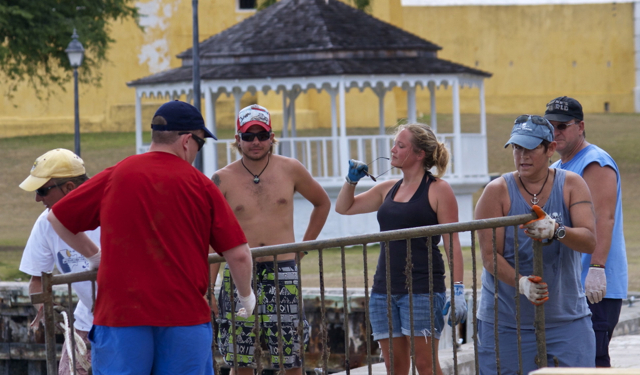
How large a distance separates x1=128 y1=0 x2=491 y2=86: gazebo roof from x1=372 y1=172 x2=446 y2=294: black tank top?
11.4 metres

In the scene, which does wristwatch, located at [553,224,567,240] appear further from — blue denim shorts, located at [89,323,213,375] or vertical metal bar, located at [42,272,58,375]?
vertical metal bar, located at [42,272,58,375]

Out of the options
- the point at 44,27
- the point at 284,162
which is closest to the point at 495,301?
the point at 284,162

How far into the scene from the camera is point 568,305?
4.39 meters

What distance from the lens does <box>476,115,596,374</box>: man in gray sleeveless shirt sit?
4359 mm

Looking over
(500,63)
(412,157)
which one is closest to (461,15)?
(500,63)

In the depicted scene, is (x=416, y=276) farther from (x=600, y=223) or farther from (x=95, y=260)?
(x=95, y=260)

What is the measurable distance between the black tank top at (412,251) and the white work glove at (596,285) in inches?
30.7

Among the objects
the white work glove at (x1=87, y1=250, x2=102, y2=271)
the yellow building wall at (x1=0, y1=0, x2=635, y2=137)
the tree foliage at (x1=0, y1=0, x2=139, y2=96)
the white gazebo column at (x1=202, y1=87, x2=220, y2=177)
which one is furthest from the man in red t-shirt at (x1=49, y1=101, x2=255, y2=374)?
the yellow building wall at (x1=0, y1=0, x2=635, y2=137)

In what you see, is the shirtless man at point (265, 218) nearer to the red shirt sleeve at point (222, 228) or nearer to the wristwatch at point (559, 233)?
the red shirt sleeve at point (222, 228)

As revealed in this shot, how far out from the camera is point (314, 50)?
55.3 ft

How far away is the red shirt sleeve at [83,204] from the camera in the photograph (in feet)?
12.2

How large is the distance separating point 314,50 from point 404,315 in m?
12.4

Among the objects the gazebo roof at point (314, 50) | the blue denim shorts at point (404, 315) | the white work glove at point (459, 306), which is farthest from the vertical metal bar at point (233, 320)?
the gazebo roof at point (314, 50)

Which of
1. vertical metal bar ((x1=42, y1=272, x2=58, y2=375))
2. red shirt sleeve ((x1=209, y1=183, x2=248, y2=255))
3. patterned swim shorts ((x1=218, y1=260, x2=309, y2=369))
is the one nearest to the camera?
red shirt sleeve ((x1=209, y1=183, x2=248, y2=255))
